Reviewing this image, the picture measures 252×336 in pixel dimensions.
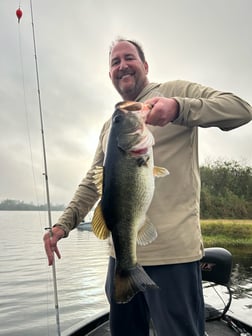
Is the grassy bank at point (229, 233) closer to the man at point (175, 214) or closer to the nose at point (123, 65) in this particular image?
the man at point (175, 214)

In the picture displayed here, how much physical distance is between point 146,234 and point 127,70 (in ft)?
4.55

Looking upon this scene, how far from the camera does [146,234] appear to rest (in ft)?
6.68

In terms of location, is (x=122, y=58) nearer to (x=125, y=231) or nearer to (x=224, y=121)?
(x=224, y=121)

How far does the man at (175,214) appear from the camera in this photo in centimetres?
215

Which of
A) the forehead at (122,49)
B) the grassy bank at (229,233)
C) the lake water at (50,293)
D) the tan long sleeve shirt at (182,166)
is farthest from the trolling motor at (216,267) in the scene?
the grassy bank at (229,233)

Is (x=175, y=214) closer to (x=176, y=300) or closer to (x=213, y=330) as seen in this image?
(x=176, y=300)

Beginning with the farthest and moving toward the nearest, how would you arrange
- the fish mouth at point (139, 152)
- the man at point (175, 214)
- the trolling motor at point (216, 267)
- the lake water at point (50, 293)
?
the lake water at point (50, 293) → the trolling motor at point (216, 267) → the man at point (175, 214) → the fish mouth at point (139, 152)

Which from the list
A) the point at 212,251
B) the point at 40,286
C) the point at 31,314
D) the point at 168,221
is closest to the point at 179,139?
the point at 168,221

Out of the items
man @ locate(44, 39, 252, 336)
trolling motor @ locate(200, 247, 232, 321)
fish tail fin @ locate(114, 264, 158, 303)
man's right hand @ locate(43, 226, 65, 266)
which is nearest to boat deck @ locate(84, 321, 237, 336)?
trolling motor @ locate(200, 247, 232, 321)

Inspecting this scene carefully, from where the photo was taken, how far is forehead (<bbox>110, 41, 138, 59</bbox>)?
9.24ft

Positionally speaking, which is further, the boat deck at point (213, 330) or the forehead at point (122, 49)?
the boat deck at point (213, 330)

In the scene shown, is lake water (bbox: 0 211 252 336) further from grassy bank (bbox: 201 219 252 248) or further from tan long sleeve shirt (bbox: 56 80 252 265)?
grassy bank (bbox: 201 219 252 248)

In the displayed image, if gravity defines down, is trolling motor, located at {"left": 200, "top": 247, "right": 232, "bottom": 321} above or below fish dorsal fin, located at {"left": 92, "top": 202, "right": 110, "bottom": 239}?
below

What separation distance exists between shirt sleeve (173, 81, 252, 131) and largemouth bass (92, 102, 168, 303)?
0.29 metres
